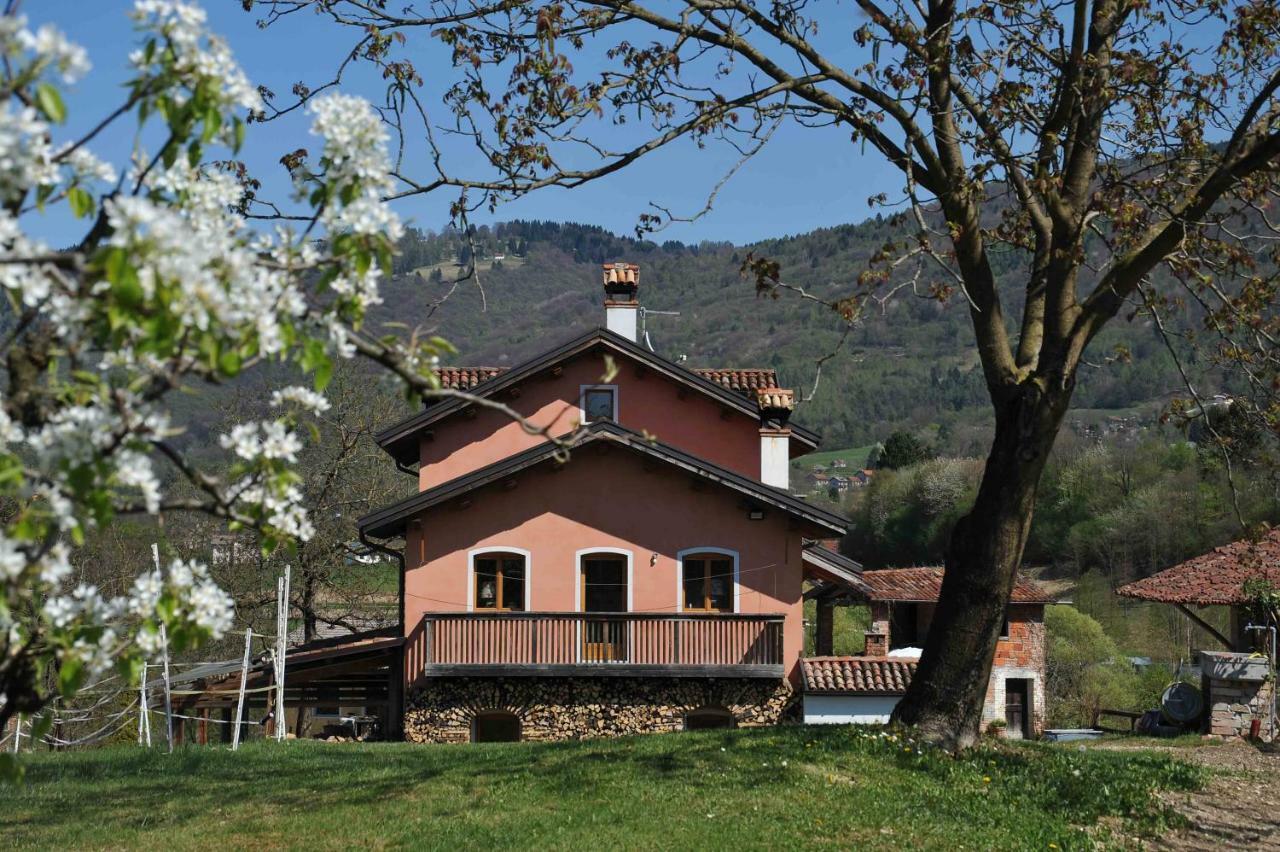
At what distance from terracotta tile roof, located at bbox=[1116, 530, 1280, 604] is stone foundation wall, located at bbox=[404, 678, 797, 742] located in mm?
7305

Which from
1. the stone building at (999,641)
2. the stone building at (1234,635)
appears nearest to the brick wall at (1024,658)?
the stone building at (999,641)

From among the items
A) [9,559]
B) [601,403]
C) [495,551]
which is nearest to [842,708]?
[495,551]

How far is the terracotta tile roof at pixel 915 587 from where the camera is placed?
106 feet

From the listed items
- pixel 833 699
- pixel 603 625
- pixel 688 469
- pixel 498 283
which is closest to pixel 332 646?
pixel 603 625

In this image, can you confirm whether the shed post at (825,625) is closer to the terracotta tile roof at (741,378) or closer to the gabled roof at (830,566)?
the gabled roof at (830,566)

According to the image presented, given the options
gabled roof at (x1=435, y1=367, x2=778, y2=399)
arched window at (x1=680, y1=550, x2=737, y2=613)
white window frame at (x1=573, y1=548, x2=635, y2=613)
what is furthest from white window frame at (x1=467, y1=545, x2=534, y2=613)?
gabled roof at (x1=435, y1=367, x2=778, y2=399)

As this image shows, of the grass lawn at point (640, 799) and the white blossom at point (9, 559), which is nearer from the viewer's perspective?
the white blossom at point (9, 559)

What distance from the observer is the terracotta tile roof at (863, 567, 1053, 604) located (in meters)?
32.2

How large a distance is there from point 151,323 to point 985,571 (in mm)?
9850

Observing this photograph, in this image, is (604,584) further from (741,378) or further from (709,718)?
(741,378)

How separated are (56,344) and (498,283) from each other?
580 feet

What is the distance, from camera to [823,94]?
12.5 meters

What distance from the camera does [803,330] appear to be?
141000 mm

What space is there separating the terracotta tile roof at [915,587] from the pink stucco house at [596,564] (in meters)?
6.84
